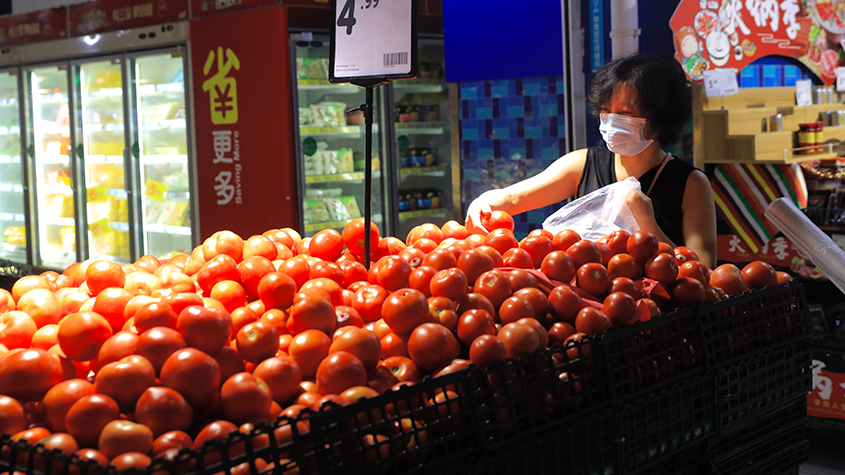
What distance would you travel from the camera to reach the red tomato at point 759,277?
1.77m

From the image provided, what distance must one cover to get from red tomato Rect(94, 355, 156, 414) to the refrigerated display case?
14.0 feet

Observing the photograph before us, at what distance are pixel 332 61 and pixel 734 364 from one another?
50.2 inches

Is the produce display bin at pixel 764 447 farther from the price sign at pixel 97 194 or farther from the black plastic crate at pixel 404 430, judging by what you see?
the price sign at pixel 97 194

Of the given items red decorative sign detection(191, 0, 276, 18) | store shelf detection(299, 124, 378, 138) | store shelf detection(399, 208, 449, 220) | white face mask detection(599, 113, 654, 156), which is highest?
red decorative sign detection(191, 0, 276, 18)

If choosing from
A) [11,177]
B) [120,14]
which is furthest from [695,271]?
[11,177]

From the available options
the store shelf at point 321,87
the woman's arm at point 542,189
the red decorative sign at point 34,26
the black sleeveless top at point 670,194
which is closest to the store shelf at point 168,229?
the store shelf at point 321,87

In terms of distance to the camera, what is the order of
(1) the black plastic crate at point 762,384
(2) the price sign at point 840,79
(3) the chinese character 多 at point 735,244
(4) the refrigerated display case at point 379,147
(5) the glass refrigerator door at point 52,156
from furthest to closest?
(5) the glass refrigerator door at point 52,156 → (4) the refrigerated display case at point 379,147 → (2) the price sign at point 840,79 → (3) the chinese character 多 at point 735,244 → (1) the black plastic crate at point 762,384

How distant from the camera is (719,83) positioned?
3781 millimetres

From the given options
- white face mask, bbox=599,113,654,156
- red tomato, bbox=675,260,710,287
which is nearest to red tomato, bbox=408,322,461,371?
red tomato, bbox=675,260,710,287

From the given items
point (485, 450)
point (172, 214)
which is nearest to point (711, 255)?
point (485, 450)

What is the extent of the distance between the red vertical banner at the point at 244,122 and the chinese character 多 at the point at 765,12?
9.87ft

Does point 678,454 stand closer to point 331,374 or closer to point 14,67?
point 331,374

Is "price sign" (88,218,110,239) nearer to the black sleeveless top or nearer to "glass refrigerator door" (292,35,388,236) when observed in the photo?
"glass refrigerator door" (292,35,388,236)

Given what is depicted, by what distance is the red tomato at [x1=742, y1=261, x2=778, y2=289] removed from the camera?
69.7 inches
